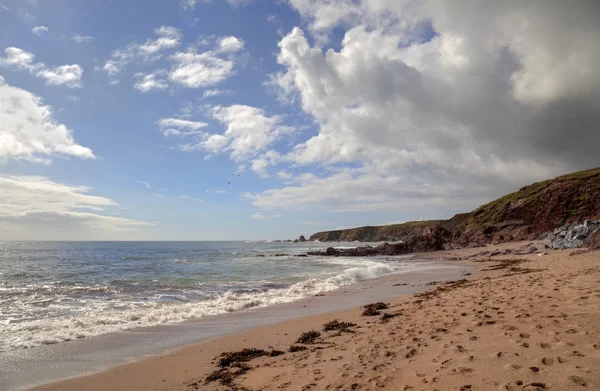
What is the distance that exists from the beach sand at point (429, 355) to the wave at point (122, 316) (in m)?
3.48

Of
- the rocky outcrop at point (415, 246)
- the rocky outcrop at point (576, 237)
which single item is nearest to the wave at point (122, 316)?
the rocky outcrop at point (576, 237)

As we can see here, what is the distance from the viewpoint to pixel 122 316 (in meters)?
12.0

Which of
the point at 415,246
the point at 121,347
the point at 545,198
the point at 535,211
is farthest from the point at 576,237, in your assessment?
the point at 545,198

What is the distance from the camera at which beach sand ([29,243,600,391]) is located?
464cm

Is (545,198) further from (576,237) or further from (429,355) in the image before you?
(429,355)

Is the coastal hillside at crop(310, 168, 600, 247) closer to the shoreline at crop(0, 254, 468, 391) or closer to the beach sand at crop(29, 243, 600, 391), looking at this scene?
the shoreline at crop(0, 254, 468, 391)

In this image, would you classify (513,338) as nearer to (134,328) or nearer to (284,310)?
(284,310)

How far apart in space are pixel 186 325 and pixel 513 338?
905 cm

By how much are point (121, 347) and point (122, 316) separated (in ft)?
12.0

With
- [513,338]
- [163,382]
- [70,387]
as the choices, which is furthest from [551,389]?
[70,387]

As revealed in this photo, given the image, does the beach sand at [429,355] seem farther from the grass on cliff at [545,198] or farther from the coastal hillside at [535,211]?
the grass on cliff at [545,198]

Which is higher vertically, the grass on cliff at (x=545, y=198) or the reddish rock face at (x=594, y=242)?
the grass on cliff at (x=545, y=198)

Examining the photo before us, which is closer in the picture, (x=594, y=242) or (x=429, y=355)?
(x=429, y=355)

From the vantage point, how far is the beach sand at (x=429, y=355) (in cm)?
464
